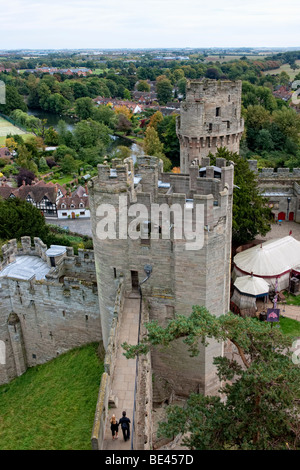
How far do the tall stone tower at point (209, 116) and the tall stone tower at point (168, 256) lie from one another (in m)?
16.3

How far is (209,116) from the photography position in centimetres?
3341

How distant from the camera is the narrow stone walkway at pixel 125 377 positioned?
471 inches

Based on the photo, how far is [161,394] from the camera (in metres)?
18.2

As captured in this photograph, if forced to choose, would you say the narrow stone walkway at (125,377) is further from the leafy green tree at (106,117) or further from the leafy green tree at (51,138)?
the leafy green tree at (106,117)

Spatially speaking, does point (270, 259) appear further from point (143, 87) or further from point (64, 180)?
point (143, 87)

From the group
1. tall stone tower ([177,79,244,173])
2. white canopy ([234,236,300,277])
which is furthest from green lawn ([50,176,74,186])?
white canopy ([234,236,300,277])

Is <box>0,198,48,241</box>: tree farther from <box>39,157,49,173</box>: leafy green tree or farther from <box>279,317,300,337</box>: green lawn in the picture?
<box>39,157,49,173</box>: leafy green tree

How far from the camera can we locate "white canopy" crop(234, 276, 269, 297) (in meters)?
27.0

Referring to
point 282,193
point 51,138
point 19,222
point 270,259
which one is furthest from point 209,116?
point 51,138

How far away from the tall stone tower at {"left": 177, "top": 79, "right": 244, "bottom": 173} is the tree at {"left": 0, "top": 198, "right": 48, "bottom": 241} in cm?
1476

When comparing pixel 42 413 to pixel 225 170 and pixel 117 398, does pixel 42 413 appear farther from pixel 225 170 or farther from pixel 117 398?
pixel 225 170

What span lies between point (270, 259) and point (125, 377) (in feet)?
59.0

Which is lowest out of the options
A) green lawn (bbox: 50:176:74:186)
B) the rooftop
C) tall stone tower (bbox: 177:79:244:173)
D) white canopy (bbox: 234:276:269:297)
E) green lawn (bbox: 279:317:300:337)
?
green lawn (bbox: 50:176:74:186)

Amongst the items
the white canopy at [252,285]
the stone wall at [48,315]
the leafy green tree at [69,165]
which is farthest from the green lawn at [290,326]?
the leafy green tree at [69,165]
